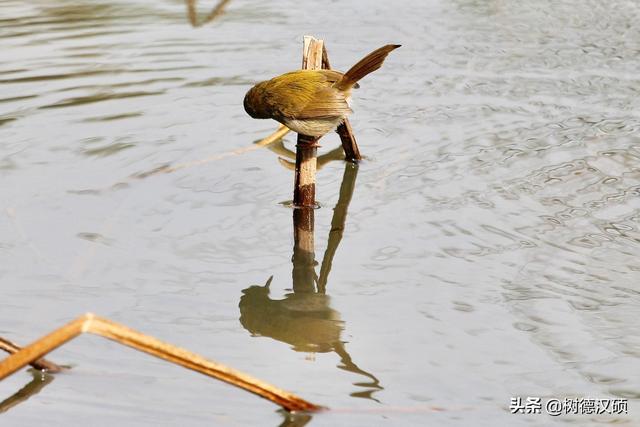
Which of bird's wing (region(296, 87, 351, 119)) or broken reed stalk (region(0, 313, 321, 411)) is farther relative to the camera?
bird's wing (region(296, 87, 351, 119))

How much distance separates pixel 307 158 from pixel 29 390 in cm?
157

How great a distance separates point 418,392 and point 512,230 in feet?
4.36

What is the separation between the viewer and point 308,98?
3986 mm

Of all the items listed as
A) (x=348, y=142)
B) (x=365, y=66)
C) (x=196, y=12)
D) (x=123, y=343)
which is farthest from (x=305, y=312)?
(x=196, y=12)

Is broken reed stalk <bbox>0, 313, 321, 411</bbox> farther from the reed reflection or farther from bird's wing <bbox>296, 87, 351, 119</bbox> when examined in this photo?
the reed reflection

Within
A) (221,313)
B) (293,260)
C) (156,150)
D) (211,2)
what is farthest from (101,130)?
(211,2)

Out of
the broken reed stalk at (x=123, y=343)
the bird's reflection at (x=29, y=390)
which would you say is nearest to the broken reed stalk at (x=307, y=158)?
the bird's reflection at (x=29, y=390)

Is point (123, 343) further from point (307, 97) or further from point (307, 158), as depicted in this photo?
point (307, 158)

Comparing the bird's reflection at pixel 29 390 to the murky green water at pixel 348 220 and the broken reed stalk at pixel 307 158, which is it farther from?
the broken reed stalk at pixel 307 158

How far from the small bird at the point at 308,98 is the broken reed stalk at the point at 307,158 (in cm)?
10

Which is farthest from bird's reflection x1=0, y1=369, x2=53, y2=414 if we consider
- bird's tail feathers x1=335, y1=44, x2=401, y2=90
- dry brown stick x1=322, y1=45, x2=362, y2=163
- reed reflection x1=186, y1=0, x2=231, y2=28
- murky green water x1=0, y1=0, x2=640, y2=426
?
reed reflection x1=186, y1=0, x2=231, y2=28

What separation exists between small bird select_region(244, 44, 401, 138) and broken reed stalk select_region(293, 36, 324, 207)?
0.10 metres

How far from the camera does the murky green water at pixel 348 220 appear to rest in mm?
3133

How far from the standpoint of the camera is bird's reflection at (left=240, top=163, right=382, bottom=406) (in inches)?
132
